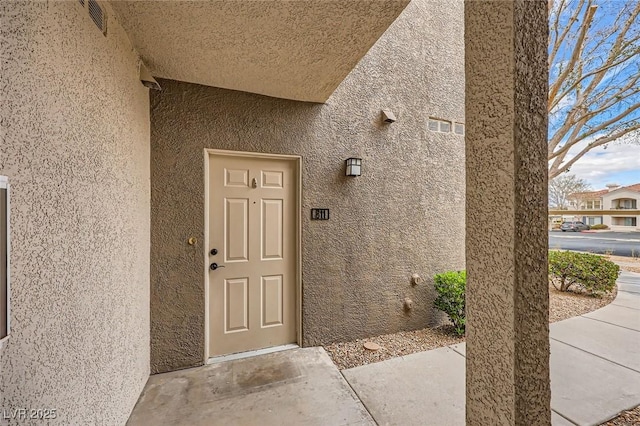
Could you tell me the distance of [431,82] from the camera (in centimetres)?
390

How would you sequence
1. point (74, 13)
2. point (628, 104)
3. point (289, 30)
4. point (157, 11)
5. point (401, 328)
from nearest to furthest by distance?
1. point (74, 13)
2. point (157, 11)
3. point (289, 30)
4. point (401, 328)
5. point (628, 104)

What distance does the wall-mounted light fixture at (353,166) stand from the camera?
319 cm

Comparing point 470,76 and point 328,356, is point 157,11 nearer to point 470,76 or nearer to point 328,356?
point 470,76

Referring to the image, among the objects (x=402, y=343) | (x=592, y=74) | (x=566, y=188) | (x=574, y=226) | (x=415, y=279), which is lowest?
(x=402, y=343)

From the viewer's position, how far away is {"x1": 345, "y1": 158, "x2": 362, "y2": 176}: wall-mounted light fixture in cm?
319

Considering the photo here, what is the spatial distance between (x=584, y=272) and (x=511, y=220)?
5753 millimetres

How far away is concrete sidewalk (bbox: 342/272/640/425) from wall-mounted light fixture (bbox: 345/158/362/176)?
87.8 inches

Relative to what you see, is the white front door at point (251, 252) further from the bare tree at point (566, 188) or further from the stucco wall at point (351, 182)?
the bare tree at point (566, 188)

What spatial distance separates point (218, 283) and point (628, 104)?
8084mm

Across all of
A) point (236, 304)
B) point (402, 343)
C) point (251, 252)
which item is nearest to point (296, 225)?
point (251, 252)

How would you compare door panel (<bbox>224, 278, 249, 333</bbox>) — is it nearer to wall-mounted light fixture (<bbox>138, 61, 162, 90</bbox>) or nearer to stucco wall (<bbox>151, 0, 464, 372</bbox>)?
stucco wall (<bbox>151, 0, 464, 372</bbox>)

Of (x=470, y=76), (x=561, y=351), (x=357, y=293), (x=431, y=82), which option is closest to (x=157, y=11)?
(x=470, y=76)

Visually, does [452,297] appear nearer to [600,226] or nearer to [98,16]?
[98,16]

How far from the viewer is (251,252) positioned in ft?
9.87
